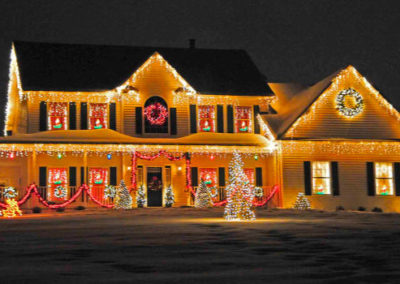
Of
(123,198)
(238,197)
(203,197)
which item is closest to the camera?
(238,197)

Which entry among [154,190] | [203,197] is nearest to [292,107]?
[203,197]

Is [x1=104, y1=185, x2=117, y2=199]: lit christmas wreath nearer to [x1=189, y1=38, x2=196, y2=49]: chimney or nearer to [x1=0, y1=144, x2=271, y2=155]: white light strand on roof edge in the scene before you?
[x1=0, y1=144, x2=271, y2=155]: white light strand on roof edge

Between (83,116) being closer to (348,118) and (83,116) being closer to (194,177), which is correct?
(194,177)

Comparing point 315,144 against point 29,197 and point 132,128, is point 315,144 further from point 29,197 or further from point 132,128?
point 29,197

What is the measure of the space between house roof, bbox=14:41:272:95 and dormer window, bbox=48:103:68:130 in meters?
0.79

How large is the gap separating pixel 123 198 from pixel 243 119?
23.6 feet

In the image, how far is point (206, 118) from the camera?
92.0 feet

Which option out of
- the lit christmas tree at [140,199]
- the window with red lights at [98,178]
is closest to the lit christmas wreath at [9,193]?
the window with red lights at [98,178]

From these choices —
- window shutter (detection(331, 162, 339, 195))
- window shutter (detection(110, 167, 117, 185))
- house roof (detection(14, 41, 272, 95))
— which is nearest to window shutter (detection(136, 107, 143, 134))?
house roof (detection(14, 41, 272, 95))

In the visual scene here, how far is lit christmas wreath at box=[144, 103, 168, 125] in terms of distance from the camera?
27250 mm

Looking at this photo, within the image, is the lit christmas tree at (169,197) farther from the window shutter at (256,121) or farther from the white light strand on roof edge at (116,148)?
the window shutter at (256,121)

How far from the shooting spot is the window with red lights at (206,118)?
27.9 m

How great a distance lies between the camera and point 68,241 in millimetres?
11516

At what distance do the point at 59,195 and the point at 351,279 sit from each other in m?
20.1
